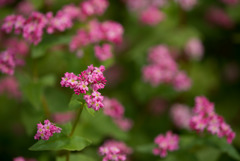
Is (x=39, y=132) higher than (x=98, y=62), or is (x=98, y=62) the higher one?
(x=98, y=62)

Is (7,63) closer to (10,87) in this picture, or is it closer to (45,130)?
(45,130)

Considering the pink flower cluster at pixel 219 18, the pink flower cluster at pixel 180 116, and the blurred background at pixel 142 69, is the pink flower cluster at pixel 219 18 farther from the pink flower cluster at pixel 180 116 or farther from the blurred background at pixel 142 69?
the pink flower cluster at pixel 180 116

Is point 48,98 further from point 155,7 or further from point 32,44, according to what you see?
point 155,7

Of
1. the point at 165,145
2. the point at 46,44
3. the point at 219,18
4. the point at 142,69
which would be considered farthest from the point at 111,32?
the point at 219,18

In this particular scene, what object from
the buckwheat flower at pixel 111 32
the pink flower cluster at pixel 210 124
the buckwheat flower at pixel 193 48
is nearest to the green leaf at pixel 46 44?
the buckwheat flower at pixel 111 32

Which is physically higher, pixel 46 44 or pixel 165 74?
pixel 165 74

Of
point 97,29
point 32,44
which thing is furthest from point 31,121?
point 97,29
